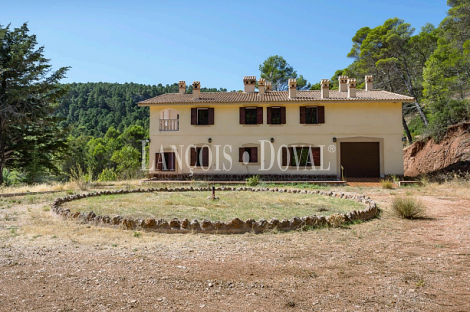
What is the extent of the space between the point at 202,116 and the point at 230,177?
4445mm

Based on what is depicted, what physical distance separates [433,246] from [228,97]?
17.8 metres

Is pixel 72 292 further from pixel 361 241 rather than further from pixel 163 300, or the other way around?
pixel 361 241

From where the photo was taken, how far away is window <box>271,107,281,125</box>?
20953 mm

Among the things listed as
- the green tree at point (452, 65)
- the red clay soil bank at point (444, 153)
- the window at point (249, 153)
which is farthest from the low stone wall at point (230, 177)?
the green tree at point (452, 65)

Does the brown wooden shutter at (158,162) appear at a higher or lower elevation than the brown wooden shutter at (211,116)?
lower

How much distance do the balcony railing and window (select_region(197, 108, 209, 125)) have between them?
1378 millimetres

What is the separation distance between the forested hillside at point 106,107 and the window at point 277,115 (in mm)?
39147

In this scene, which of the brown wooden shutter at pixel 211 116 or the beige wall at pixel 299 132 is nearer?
the beige wall at pixel 299 132

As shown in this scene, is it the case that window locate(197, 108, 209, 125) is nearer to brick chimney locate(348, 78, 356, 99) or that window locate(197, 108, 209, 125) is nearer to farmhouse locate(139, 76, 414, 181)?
farmhouse locate(139, 76, 414, 181)

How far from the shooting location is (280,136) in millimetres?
20844

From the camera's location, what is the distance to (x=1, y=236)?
19.6ft

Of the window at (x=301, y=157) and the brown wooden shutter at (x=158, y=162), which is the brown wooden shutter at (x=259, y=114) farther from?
the brown wooden shutter at (x=158, y=162)

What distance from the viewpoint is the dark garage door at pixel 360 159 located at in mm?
20375

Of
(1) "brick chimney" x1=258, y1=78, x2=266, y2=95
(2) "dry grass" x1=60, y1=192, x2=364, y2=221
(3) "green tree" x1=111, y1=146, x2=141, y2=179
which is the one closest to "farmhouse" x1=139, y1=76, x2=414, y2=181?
(1) "brick chimney" x1=258, y1=78, x2=266, y2=95
